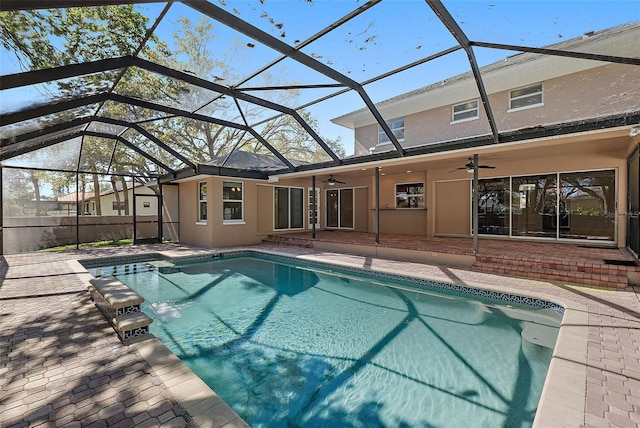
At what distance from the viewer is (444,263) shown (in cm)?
767

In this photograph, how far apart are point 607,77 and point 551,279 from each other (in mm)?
5052

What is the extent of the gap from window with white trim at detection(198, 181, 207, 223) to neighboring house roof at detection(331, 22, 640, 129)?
6.18 m

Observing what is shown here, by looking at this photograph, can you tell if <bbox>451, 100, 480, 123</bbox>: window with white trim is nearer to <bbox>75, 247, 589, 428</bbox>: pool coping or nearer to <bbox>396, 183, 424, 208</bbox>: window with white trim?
<bbox>396, 183, 424, 208</bbox>: window with white trim

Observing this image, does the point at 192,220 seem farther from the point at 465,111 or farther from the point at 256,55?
the point at 465,111

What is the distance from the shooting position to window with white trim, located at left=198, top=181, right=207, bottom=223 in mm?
Answer: 11273

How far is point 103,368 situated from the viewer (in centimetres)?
279

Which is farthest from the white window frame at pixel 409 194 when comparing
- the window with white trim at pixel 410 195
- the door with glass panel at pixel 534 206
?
the door with glass panel at pixel 534 206

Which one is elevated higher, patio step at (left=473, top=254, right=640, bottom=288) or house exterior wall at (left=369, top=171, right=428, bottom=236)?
house exterior wall at (left=369, top=171, right=428, bottom=236)

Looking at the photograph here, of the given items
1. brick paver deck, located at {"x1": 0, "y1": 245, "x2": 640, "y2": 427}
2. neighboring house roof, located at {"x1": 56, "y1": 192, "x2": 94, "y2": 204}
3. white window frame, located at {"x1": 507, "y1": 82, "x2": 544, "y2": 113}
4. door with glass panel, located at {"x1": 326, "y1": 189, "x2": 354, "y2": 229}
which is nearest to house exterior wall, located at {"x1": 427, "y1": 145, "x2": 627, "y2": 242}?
white window frame, located at {"x1": 507, "y1": 82, "x2": 544, "y2": 113}

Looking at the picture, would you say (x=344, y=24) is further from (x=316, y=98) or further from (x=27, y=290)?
(x=27, y=290)

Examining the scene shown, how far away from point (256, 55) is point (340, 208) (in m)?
9.61

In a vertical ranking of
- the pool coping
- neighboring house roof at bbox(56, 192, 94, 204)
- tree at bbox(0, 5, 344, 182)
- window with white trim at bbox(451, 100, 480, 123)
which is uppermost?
window with white trim at bbox(451, 100, 480, 123)

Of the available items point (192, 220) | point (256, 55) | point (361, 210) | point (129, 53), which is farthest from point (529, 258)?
point (192, 220)

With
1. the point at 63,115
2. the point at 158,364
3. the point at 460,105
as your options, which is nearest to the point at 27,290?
the point at 63,115
